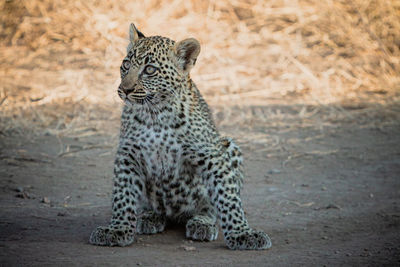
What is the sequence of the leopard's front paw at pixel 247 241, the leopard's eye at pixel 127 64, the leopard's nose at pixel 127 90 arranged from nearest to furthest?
1. the leopard's nose at pixel 127 90
2. the leopard's front paw at pixel 247 241
3. the leopard's eye at pixel 127 64

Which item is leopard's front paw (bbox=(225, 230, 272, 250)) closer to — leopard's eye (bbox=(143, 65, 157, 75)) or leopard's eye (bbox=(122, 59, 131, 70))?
leopard's eye (bbox=(143, 65, 157, 75))

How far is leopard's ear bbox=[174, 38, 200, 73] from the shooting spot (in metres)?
5.73

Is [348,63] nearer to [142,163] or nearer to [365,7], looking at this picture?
[365,7]

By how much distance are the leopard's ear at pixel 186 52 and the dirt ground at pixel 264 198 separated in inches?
70.4

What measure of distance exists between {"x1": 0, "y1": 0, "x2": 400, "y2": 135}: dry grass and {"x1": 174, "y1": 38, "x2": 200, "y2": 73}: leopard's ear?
5860 mm

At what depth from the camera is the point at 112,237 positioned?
5316 mm

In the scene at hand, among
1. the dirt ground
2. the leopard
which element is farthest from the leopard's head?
the dirt ground

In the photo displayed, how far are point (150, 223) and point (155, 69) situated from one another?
1645 mm

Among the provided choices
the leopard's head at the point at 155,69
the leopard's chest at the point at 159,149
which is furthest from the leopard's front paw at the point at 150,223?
the leopard's head at the point at 155,69

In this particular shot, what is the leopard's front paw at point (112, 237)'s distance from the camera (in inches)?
209

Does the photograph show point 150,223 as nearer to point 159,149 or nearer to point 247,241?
point 159,149

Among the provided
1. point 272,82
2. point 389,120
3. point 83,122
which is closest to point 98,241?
point 83,122

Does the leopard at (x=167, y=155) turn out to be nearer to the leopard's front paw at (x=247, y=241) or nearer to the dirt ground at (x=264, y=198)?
the leopard's front paw at (x=247, y=241)

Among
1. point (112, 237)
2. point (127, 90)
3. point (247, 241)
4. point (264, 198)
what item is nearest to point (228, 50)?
point (264, 198)
